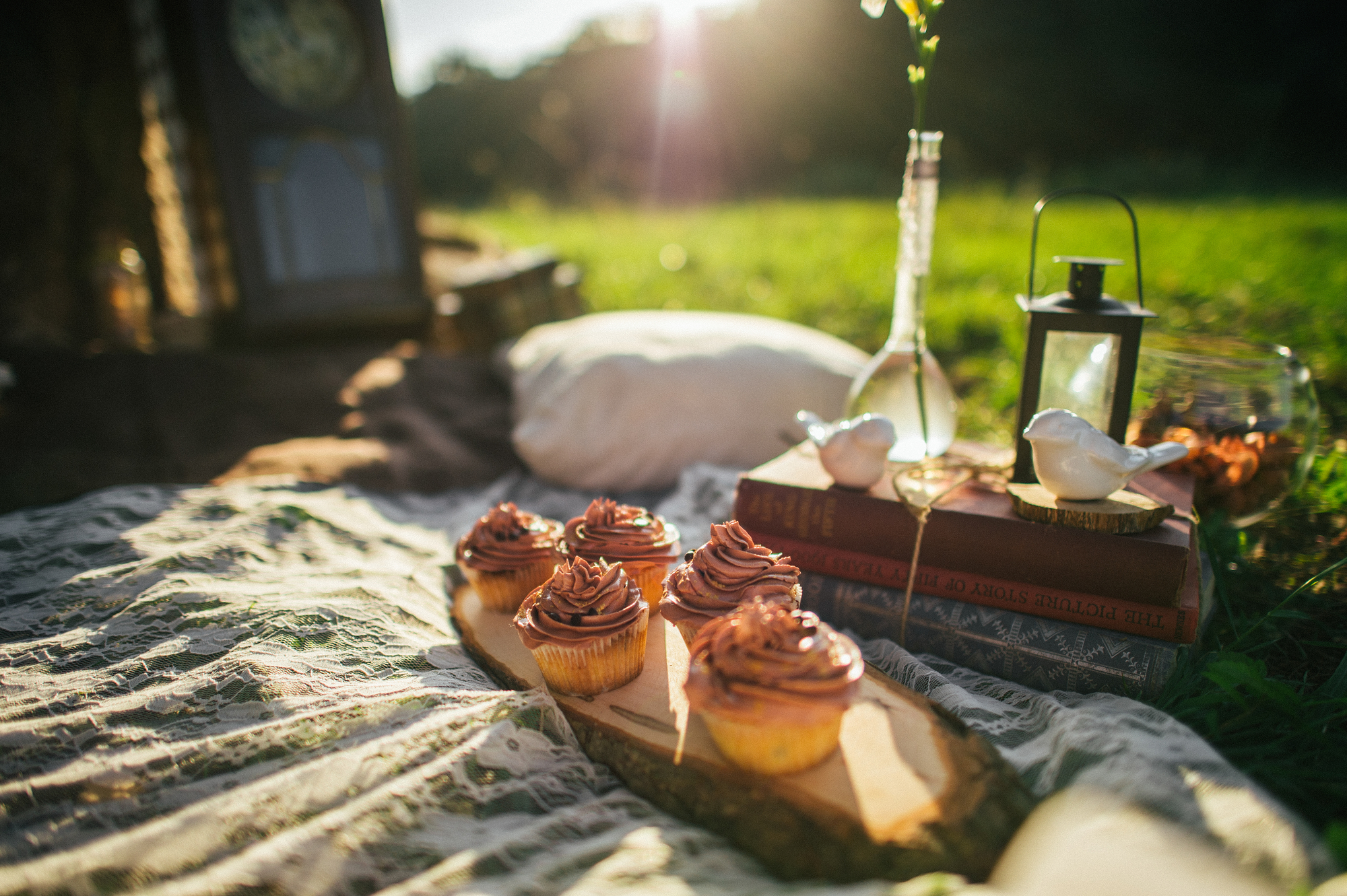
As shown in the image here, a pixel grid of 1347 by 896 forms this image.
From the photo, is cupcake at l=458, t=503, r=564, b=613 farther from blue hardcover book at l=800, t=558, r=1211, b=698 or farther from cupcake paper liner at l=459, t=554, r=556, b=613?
blue hardcover book at l=800, t=558, r=1211, b=698

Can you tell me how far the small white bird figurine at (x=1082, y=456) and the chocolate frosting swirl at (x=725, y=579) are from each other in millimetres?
434

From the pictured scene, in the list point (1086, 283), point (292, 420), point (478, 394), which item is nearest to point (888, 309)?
point (478, 394)

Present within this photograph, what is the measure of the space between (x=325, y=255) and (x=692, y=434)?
A: 3182 millimetres

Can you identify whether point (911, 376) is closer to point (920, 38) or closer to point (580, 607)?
point (920, 38)

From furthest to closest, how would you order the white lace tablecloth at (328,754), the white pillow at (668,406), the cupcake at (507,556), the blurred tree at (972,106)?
the blurred tree at (972,106) < the white pillow at (668,406) < the cupcake at (507,556) < the white lace tablecloth at (328,754)

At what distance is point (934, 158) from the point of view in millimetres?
1464

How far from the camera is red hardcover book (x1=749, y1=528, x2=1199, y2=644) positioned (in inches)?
44.9

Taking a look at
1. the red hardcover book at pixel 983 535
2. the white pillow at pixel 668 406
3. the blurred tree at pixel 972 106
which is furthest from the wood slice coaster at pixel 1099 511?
the blurred tree at pixel 972 106

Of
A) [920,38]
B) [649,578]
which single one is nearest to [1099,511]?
[649,578]

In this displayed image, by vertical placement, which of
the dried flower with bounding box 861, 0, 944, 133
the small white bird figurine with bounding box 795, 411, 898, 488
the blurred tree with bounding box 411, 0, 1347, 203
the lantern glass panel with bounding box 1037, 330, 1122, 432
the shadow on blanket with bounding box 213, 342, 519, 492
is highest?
the blurred tree with bounding box 411, 0, 1347, 203

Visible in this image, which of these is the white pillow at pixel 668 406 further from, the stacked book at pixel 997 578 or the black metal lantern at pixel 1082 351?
the black metal lantern at pixel 1082 351

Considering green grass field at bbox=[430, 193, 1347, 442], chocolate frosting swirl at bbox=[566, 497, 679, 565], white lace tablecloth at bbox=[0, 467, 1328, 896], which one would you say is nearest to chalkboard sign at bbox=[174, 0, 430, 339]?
green grass field at bbox=[430, 193, 1347, 442]

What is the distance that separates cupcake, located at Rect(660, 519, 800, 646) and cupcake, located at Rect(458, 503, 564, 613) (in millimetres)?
295

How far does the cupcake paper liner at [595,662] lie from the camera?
1093 millimetres
